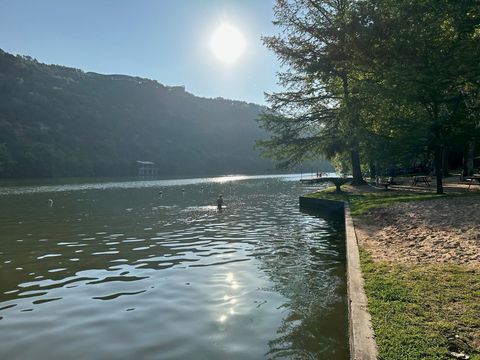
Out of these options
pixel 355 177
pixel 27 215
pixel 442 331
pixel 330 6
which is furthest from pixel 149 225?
pixel 330 6

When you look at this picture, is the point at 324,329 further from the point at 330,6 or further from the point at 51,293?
the point at 330,6

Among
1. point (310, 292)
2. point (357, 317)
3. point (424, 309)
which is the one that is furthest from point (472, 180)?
point (357, 317)

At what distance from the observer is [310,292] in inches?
353

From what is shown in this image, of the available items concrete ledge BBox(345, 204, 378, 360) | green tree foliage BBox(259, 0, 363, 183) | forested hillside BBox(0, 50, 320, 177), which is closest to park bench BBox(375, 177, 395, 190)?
green tree foliage BBox(259, 0, 363, 183)

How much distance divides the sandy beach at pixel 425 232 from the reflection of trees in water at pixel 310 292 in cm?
130

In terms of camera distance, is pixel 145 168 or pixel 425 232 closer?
pixel 425 232

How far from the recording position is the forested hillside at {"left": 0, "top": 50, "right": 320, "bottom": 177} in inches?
4208

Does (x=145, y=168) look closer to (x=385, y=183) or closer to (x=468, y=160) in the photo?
(x=468, y=160)

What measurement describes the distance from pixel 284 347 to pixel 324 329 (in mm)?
1015

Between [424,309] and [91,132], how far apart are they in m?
146

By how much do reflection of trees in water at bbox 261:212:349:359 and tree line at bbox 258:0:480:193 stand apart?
31.4 feet

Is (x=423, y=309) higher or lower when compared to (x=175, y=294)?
higher

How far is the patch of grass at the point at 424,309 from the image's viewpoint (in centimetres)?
481

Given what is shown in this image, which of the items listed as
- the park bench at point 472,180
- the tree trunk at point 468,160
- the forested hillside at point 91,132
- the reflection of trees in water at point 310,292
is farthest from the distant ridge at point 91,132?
the park bench at point 472,180
